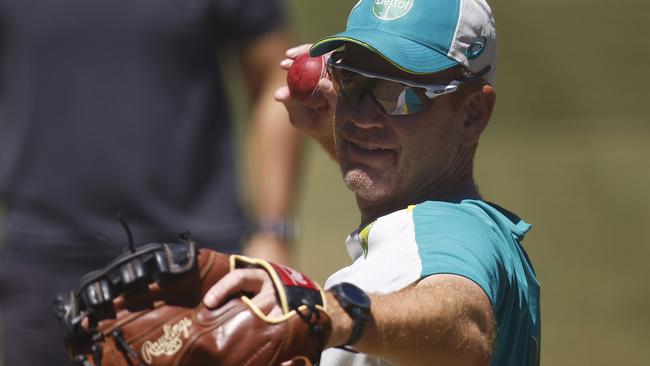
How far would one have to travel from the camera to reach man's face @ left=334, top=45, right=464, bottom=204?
2377 mm

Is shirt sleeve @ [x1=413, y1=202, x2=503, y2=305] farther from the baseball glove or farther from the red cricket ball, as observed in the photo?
the red cricket ball

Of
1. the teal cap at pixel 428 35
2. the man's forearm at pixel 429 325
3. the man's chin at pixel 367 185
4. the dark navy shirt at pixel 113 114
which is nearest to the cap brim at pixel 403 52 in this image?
the teal cap at pixel 428 35

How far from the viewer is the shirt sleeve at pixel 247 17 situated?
11.6ft

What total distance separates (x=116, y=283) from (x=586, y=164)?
6.36 metres

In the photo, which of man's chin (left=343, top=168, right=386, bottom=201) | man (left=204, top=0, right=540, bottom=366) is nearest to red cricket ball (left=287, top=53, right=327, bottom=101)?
man (left=204, top=0, right=540, bottom=366)

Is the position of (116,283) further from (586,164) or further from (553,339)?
(586,164)

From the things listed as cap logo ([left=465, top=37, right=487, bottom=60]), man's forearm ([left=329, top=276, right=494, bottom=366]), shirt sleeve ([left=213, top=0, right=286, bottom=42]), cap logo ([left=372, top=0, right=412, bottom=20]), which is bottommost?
man's forearm ([left=329, top=276, right=494, bottom=366])

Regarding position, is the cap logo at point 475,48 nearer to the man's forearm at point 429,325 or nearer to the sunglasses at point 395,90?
the sunglasses at point 395,90

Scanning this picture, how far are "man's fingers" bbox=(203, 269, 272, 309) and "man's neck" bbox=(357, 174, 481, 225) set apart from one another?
57cm

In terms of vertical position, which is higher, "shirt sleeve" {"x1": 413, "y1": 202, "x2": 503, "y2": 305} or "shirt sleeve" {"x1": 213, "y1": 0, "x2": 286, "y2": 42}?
"shirt sleeve" {"x1": 213, "y1": 0, "x2": 286, "y2": 42}

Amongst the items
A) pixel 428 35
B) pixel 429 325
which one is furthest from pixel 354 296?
pixel 428 35

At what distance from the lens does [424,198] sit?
243 cm

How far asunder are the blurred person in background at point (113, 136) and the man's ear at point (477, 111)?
1224 mm

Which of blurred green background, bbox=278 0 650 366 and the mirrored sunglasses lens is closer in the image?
the mirrored sunglasses lens
